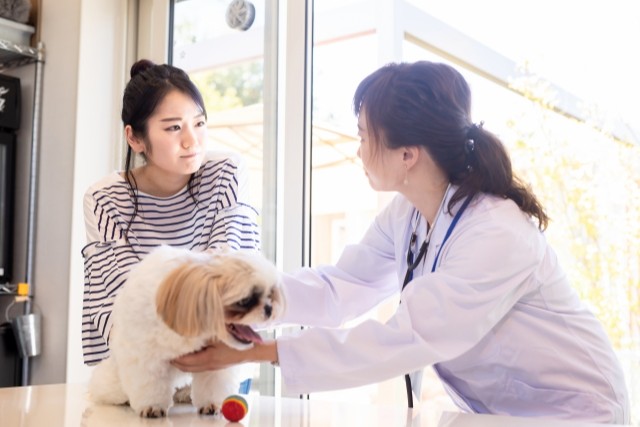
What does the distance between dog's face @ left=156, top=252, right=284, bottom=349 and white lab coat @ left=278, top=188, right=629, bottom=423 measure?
0.63ft

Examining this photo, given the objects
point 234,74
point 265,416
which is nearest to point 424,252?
point 265,416

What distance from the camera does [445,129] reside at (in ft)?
5.41

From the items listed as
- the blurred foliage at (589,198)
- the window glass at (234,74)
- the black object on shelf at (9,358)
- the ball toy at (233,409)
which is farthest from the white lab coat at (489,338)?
the black object on shelf at (9,358)

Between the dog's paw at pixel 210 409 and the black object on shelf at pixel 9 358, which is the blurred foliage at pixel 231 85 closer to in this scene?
the black object on shelf at pixel 9 358

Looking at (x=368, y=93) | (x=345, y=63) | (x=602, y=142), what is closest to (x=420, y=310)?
(x=368, y=93)

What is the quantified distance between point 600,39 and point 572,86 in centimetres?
17

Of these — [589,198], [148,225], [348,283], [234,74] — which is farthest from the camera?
[234,74]

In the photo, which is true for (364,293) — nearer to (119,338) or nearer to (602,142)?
(119,338)

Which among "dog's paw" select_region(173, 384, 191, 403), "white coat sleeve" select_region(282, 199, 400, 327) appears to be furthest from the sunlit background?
"dog's paw" select_region(173, 384, 191, 403)

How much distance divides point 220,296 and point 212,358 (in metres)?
0.20

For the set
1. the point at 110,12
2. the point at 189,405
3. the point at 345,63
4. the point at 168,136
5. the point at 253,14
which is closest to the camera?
the point at 189,405

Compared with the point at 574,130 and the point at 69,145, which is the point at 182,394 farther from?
the point at 69,145

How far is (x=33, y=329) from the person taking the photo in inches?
136

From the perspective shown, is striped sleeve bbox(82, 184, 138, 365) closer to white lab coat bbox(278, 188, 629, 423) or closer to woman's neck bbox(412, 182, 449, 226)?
white lab coat bbox(278, 188, 629, 423)
